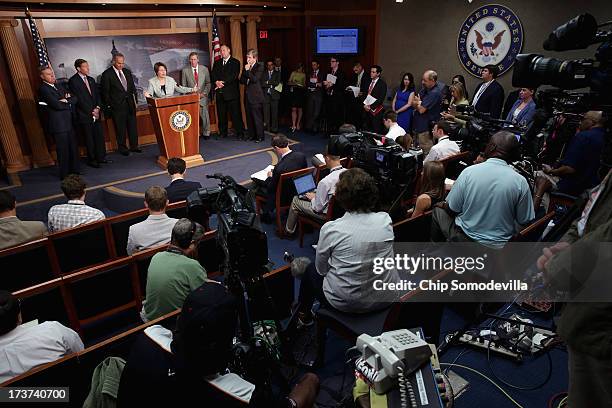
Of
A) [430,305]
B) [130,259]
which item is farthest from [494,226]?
[130,259]

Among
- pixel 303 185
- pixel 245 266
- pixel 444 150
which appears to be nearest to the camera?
pixel 245 266

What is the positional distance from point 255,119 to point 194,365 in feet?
22.5

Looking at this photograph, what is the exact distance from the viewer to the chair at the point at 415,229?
3.30 meters

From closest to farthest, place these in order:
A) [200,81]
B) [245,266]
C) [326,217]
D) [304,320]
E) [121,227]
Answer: [245,266] < [304,320] < [121,227] < [326,217] < [200,81]

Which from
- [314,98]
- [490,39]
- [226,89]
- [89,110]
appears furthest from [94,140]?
[490,39]

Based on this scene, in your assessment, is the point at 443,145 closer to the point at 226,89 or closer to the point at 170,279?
the point at 170,279

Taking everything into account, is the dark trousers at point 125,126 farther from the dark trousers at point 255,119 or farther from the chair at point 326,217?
the chair at point 326,217

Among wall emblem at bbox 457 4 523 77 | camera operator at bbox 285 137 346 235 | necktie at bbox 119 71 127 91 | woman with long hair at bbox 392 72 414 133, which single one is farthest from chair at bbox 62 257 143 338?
wall emblem at bbox 457 4 523 77

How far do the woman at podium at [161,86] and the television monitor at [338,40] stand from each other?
3.33 meters

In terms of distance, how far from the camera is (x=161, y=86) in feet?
23.0

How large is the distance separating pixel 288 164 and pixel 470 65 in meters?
4.83

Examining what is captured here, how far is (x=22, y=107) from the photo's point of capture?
6438mm

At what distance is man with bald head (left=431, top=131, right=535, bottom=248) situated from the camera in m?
2.91

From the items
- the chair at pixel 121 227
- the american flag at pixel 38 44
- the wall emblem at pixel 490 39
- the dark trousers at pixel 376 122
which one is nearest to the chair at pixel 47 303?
the chair at pixel 121 227
